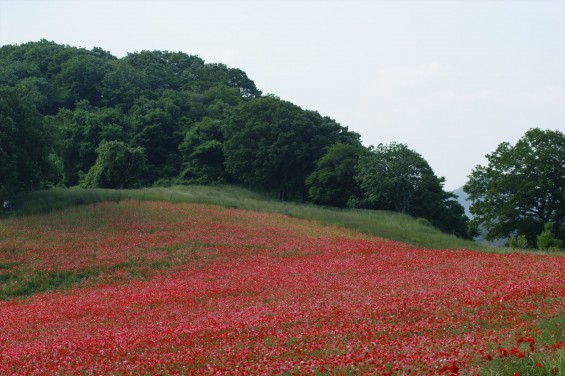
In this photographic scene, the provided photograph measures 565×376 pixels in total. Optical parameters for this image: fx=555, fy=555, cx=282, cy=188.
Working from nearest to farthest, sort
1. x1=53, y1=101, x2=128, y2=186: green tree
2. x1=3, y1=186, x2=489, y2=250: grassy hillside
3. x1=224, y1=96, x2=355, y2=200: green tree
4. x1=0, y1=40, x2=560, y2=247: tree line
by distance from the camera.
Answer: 1. x1=3, y1=186, x2=489, y2=250: grassy hillside
2. x1=0, y1=40, x2=560, y2=247: tree line
3. x1=224, y1=96, x2=355, y2=200: green tree
4. x1=53, y1=101, x2=128, y2=186: green tree

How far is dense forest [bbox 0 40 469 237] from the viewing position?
55128 millimetres

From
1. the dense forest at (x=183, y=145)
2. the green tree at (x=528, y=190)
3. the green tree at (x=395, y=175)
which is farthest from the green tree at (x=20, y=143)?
the green tree at (x=528, y=190)

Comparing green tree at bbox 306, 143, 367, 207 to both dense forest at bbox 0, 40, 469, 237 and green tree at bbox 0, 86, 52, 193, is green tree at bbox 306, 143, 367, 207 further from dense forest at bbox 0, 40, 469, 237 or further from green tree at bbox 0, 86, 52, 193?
green tree at bbox 0, 86, 52, 193

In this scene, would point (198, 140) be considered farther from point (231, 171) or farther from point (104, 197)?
point (104, 197)

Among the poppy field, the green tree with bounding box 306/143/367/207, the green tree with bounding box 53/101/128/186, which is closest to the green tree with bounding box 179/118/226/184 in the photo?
the green tree with bounding box 53/101/128/186

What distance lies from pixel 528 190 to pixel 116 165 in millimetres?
49632

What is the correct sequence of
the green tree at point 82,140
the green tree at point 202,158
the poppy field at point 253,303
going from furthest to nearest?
1. the green tree at point 202,158
2. the green tree at point 82,140
3. the poppy field at point 253,303

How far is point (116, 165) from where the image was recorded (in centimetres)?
7256

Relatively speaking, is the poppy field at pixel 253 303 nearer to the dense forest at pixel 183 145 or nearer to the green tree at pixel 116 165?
the dense forest at pixel 183 145

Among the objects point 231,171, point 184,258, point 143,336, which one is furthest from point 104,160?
point 143,336

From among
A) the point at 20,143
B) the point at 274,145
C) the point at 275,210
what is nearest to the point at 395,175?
the point at 274,145

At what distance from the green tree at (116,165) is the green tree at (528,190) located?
4334cm

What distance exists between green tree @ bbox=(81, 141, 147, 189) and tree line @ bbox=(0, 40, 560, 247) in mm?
143

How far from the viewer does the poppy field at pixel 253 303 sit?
37.4 feet
